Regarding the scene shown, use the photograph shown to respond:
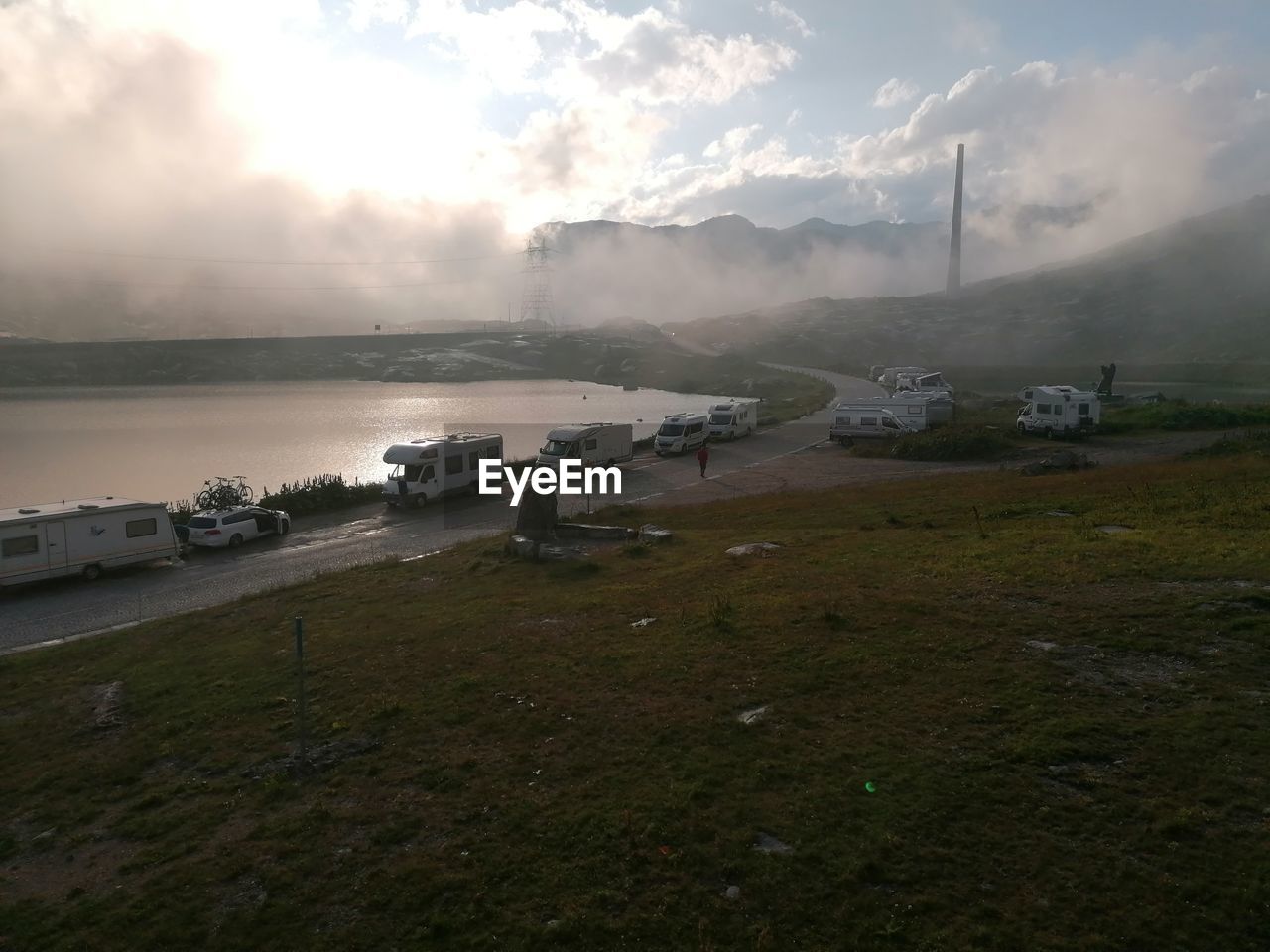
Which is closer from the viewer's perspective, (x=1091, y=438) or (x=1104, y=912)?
(x=1104, y=912)

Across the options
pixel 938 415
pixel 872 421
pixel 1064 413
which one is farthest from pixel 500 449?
pixel 1064 413

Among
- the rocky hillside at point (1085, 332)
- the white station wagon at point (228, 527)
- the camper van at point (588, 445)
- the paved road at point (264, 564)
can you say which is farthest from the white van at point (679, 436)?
the rocky hillside at point (1085, 332)

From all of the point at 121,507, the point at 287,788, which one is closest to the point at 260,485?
the point at 121,507

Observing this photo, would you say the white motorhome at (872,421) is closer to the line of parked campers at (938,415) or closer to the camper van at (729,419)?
the line of parked campers at (938,415)

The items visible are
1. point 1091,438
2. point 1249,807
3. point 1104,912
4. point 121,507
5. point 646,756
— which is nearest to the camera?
point 1104,912

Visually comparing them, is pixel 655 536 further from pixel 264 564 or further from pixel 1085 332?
pixel 1085 332

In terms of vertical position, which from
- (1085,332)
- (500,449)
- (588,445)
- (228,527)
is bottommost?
(228,527)

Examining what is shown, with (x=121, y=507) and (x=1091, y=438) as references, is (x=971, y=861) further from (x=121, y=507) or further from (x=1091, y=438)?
(x=1091, y=438)
